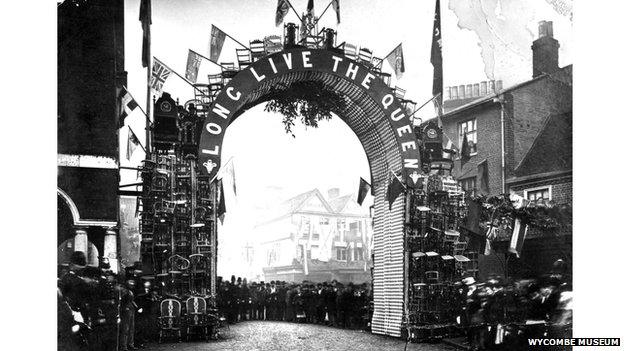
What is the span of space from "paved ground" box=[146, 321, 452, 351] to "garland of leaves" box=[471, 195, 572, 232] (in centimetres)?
292

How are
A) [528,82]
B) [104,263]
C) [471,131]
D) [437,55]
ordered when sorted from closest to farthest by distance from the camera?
[104,263], [437,55], [528,82], [471,131]

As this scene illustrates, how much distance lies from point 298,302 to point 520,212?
26.2ft

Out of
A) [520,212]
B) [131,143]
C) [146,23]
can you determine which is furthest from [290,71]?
[520,212]

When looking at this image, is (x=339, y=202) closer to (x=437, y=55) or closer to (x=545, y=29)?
(x=437, y=55)

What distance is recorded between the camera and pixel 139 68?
11547 mm

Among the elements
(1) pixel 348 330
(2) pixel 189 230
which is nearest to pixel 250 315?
(1) pixel 348 330

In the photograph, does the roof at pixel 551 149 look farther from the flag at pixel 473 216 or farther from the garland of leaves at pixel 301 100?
the garland of leaves at pixel 301 100

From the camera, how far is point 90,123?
1106 cm

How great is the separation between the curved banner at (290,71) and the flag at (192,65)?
2.06ft

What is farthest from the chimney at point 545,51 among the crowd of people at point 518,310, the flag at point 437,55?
the crowd of people at point 518,310

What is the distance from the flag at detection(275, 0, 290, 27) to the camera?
11380mm

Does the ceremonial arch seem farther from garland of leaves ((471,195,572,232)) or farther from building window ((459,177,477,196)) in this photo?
building window ((459,177,477,196))

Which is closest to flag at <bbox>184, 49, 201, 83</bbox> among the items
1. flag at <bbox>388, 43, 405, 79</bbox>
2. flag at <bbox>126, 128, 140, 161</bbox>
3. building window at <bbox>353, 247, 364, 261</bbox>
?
flag at <bbox>126, 128, 140, 161</bbox>
